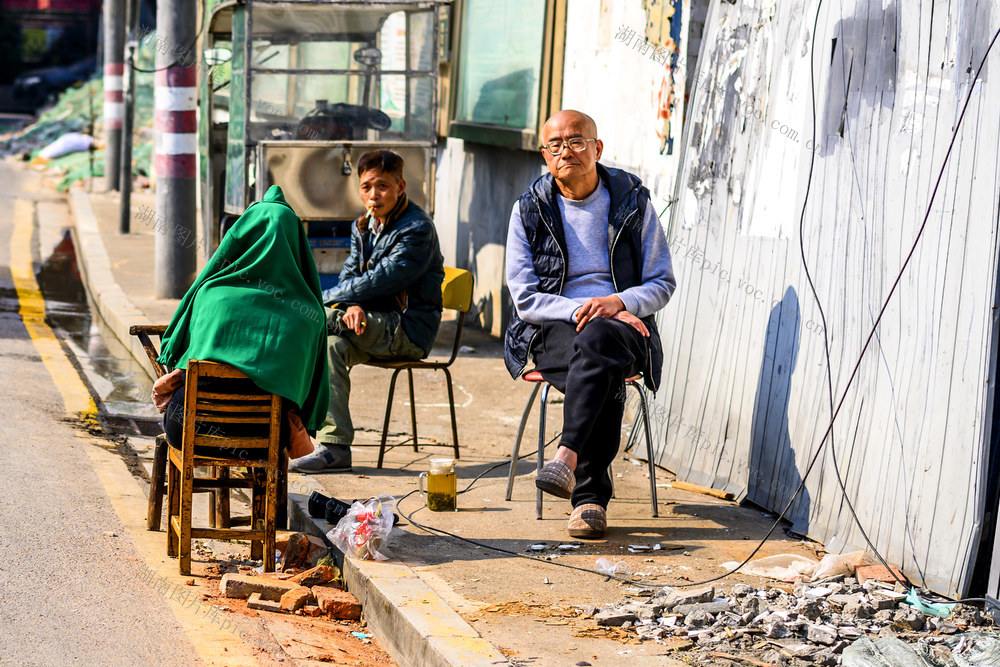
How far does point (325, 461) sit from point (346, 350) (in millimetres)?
576

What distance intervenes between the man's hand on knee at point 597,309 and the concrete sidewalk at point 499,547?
892 millimetres

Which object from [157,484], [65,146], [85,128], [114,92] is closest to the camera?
[157,484]

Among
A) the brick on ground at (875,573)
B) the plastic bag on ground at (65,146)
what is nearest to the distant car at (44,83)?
the plastic bag on ground at (65,146)

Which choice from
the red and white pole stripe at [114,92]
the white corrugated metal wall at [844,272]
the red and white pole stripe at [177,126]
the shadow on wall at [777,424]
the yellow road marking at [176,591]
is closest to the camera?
the yellow road marking at [176,591]

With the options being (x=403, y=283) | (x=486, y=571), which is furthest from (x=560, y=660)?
(x=403, y=283)

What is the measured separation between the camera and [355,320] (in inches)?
244

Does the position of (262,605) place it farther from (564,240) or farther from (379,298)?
(379,298)

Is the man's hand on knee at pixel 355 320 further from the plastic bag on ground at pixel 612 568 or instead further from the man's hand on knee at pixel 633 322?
the plastic bag on ground at pixel 612 568

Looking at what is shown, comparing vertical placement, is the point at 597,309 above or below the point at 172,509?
above

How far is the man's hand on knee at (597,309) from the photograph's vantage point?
520cm

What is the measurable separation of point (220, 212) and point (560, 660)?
26.7ft

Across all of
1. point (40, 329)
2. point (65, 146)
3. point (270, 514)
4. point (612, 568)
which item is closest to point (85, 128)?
point (65, 146)

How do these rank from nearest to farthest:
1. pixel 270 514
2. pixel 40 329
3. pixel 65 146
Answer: pixel 270 514
pixel 40 329
pixel 65 146

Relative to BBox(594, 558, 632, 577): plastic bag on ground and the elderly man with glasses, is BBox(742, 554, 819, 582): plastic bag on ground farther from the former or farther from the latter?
the elderly man with glasses
